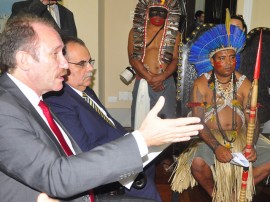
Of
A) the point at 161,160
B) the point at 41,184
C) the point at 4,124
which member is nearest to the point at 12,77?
the point at 4,124

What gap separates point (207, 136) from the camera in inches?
87.2

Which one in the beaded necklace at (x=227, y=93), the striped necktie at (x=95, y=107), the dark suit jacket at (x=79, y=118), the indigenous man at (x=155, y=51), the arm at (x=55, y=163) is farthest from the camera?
the indigenous man at (x=155, y=51)

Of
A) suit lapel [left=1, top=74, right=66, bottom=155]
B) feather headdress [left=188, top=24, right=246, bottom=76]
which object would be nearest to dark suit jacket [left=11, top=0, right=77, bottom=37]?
feather headdress [left=188, top=24, right=246, bottom=76]

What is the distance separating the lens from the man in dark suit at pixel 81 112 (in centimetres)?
165

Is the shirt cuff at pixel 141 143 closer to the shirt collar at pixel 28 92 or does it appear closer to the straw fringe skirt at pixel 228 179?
the shirt collar at pixel 28 92

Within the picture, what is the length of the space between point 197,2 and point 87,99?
6.49ft

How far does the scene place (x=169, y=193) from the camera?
8.99ft

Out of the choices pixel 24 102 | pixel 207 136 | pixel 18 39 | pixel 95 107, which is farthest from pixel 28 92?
pixel 207 136

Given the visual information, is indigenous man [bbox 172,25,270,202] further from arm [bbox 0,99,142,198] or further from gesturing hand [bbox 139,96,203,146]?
arm [bbox 0,99,142,198]

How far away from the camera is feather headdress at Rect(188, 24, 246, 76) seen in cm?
219

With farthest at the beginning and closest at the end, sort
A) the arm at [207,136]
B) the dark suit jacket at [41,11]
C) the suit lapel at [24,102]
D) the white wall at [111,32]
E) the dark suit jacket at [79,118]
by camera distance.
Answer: the white wall at [111,32]
the dark suit jacket at [41,11]
the arm at [207,136]
the dark suit jacket at [79,118]
the suit lapel at [24,102]

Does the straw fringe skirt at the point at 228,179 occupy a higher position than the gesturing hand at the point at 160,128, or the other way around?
the gesturing hand at the point at 160,128

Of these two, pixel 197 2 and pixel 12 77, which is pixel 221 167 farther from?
pixel 197 2

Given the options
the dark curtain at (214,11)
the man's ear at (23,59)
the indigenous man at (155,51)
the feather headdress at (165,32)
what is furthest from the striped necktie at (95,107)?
the dark curtain at (214,11)
